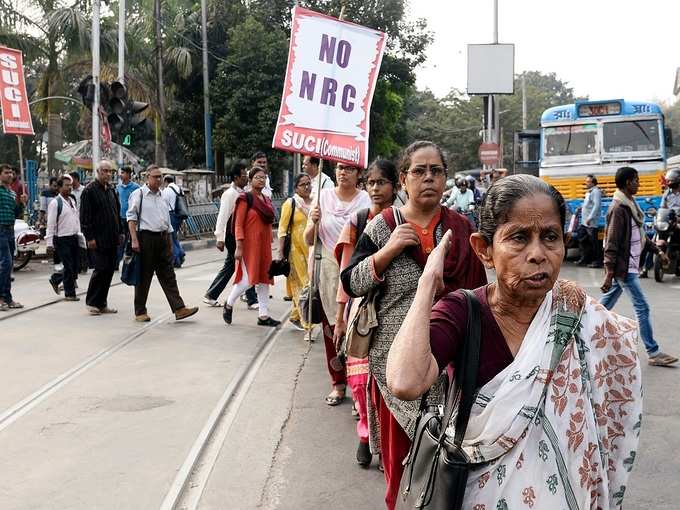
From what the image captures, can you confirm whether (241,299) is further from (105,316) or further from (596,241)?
(596,241)

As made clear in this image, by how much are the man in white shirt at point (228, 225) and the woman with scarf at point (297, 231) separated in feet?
5.69

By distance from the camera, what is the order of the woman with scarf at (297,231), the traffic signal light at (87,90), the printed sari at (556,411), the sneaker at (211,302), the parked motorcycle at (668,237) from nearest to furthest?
the printed sari at (556,411)
the woman with scarf at (297,231)
the sneaker at (211,302)
the parked motorcycle at (668,237)
the traffic signal light at (87,90)

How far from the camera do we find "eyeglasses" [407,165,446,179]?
382 centimetres

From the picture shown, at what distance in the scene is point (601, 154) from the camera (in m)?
17.7

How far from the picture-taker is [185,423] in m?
5.66

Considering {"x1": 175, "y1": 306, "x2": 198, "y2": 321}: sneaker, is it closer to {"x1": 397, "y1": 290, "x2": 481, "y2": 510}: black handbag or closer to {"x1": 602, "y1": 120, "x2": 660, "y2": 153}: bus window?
{"x1": 397, "y1": 290, "x2": 481, "y2": 510}: black handbag

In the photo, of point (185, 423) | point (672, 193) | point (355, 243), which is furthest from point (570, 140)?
point (355, 243)

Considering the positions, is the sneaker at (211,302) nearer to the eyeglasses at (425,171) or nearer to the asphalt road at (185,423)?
the asphalt road at (185,423)

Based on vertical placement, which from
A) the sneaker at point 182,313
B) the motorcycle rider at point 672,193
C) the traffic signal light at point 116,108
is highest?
the traffic signal light at point 116,108

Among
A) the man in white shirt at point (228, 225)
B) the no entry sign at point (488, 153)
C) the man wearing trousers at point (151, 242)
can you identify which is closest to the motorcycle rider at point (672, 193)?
the man in white shirt at point (228, 225)

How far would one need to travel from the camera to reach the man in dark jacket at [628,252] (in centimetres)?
738

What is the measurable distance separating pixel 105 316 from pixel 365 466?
6.02 meters

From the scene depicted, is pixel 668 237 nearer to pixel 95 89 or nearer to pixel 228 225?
pixel 228 225

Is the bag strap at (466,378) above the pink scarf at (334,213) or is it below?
Answer: below
